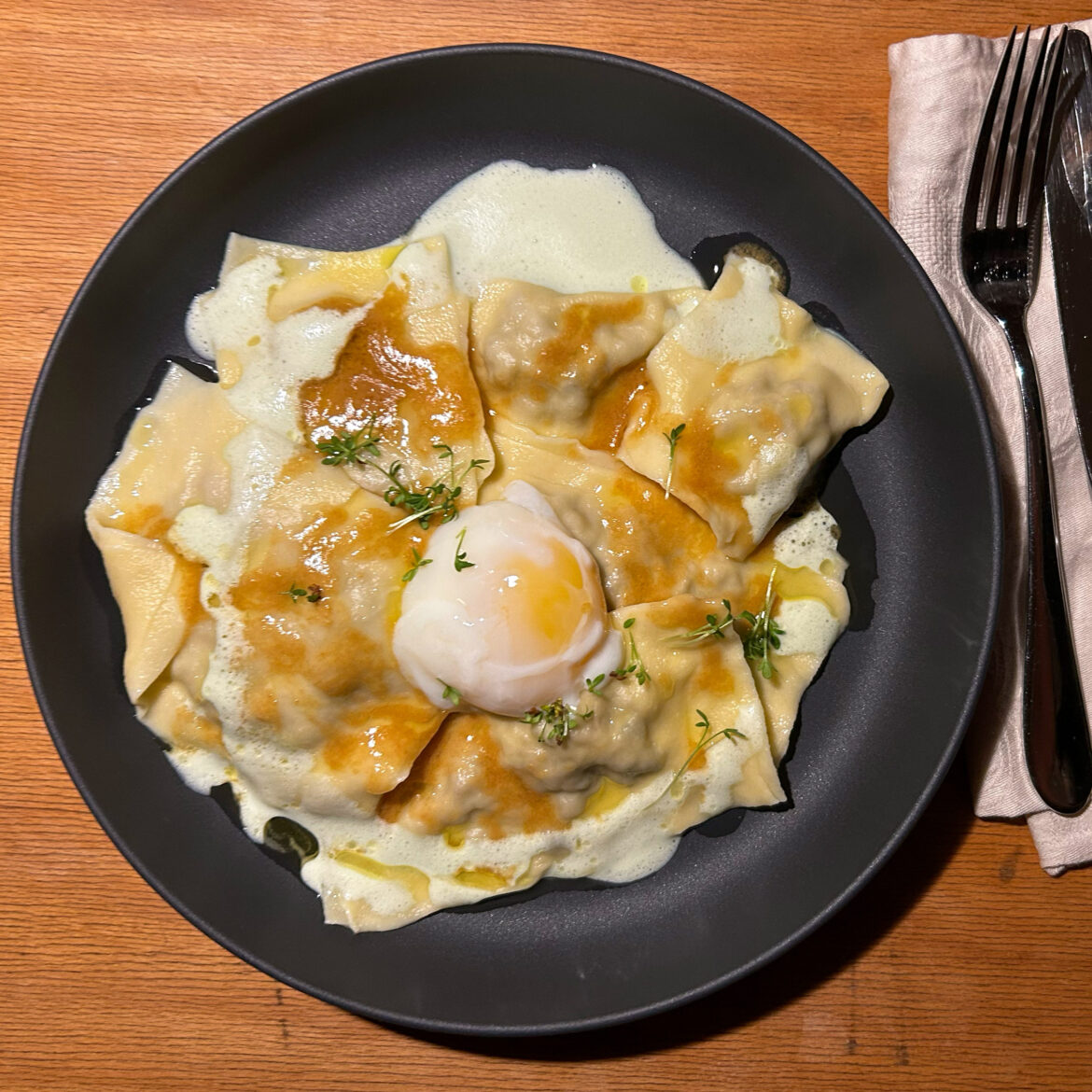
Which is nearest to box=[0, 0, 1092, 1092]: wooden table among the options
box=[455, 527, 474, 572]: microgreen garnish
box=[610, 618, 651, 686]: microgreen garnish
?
box=[610, 618, 651, 686]: microgreen garnish

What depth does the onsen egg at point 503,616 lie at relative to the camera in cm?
189

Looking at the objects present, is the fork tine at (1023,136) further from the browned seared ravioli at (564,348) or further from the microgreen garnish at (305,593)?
the microgreen garnish at (305,593)

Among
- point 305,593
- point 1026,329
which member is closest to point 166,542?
point 305,593

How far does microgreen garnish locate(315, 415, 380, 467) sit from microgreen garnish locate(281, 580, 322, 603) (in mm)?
324

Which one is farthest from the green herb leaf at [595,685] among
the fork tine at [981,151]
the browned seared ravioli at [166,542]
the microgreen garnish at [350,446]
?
the fork tine at [981,151]

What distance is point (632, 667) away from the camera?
2.04m

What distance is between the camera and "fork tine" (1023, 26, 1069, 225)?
2172mm

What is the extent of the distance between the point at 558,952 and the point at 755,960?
55 cm

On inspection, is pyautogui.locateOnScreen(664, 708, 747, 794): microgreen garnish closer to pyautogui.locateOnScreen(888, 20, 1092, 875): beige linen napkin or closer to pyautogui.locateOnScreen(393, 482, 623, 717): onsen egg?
pyautogui.locateOnScreen(393, 482, 623, 717): onsen egg

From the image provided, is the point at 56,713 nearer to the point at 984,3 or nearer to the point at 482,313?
the point at 482,313

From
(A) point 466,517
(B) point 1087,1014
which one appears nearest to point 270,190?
(A) point 466,517

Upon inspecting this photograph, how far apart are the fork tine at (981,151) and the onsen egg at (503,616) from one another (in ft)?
4.82

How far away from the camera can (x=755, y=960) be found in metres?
2.04

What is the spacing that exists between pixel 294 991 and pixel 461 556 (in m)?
1.50
